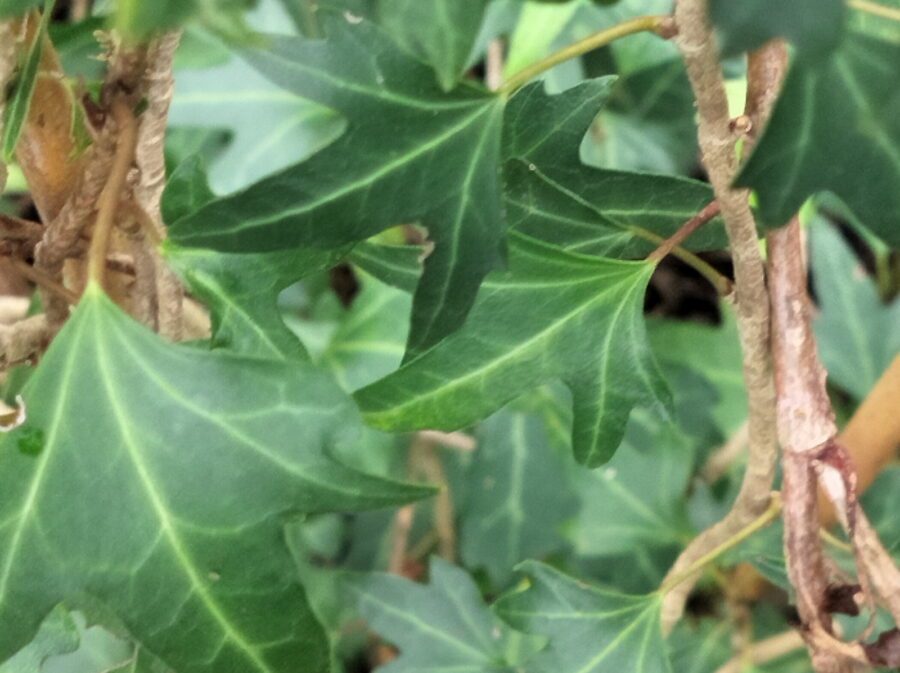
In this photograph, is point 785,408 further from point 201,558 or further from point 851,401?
point 851,401

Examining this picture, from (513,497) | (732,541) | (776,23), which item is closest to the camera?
(776,23)

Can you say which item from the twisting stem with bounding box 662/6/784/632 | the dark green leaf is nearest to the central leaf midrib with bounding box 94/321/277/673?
the dark green leaf

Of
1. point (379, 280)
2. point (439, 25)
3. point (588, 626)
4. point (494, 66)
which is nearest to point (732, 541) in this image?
point (588, 626)

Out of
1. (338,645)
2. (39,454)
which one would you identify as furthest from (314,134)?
(39,454)

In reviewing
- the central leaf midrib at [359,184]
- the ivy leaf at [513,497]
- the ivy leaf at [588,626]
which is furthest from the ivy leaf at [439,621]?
the central leaf midrib at [359,184]

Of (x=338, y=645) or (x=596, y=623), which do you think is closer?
(x=596, y=623)

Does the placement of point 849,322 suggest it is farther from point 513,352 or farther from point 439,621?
point 513,352
